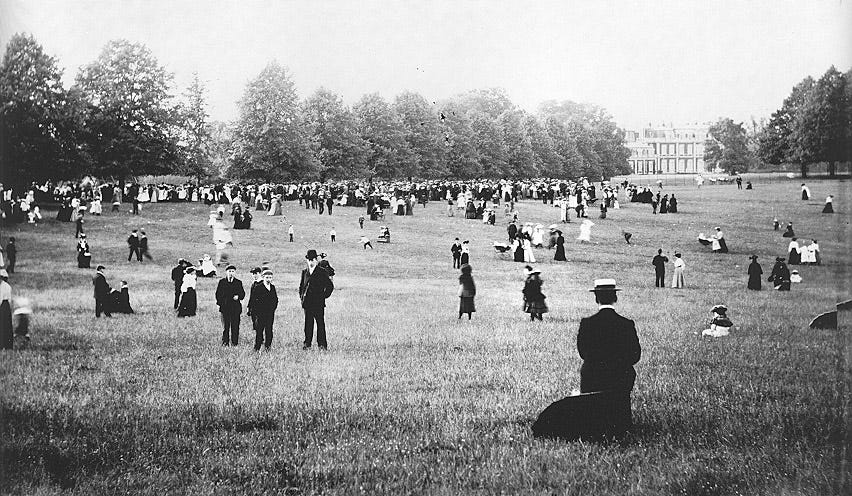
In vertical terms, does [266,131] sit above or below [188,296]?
above

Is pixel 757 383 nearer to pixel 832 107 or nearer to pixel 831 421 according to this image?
pixel 831 421

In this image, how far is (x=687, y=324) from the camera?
10891mm

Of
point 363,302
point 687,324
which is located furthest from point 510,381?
point 363,302

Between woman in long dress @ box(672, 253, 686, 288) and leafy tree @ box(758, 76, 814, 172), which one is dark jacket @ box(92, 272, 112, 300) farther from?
leafy tree @ box(758, 76, 814, 172)

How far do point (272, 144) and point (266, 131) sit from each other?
0.93m

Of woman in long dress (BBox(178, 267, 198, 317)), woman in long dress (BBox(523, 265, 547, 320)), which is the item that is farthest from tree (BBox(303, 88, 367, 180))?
woman in long dress (BBox(523, 265, 547, 320))

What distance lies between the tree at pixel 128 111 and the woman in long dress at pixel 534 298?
804cm

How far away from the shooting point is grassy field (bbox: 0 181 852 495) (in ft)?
19.1

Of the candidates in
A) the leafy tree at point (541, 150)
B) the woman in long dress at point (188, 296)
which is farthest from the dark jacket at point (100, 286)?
the leafy tree at point (541, 150)

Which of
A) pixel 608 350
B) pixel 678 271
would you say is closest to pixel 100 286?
pixel 608 350

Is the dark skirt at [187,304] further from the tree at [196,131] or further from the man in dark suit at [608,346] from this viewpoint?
the man in dark suit at [608,346]

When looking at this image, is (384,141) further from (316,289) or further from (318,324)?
(318,324)

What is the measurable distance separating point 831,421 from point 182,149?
2164 cm

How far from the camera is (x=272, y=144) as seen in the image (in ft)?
70.9
